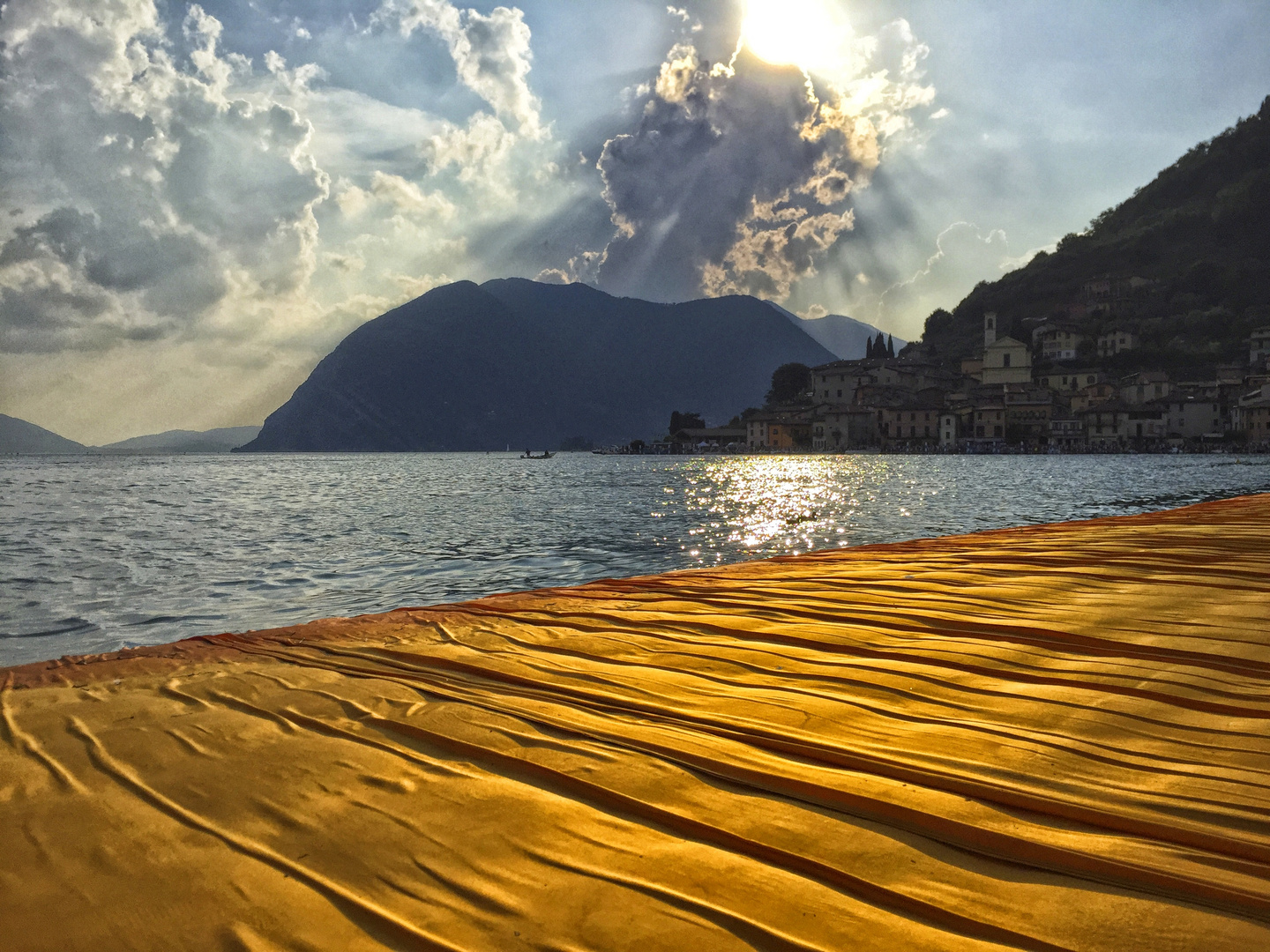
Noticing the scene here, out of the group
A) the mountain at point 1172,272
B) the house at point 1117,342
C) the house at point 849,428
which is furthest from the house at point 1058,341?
the house at point 849,428

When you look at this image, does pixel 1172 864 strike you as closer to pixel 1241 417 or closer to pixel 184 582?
pixel 184 582

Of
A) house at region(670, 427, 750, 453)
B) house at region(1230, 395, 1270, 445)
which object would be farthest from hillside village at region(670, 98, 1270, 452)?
house at region(670, 427, 750, 453)

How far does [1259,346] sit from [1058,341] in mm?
19835

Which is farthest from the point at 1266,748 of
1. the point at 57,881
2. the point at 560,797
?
the point at 57,881

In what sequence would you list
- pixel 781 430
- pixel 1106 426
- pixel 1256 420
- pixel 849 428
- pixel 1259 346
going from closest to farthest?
1. pixel 1256 420
2. pixel 1259 346
3. pixel 1106 426
4. pixel 849 428
5. pixel 781 430

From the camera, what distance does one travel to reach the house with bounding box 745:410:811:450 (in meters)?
102

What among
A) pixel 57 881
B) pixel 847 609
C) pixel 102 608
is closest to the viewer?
pixel 57 881

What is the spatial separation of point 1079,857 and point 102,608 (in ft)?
34.9

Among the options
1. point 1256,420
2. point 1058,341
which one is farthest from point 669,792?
point 1058,341

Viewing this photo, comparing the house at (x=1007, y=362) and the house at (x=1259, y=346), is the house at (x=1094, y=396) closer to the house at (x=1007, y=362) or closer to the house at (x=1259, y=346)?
the house at (x=1007, y=362)

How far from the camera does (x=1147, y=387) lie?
8088 centimetres

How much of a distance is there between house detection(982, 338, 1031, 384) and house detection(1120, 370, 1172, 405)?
11.4m

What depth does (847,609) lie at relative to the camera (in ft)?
15.3

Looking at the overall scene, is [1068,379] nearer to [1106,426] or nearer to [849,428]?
[1106,426]
